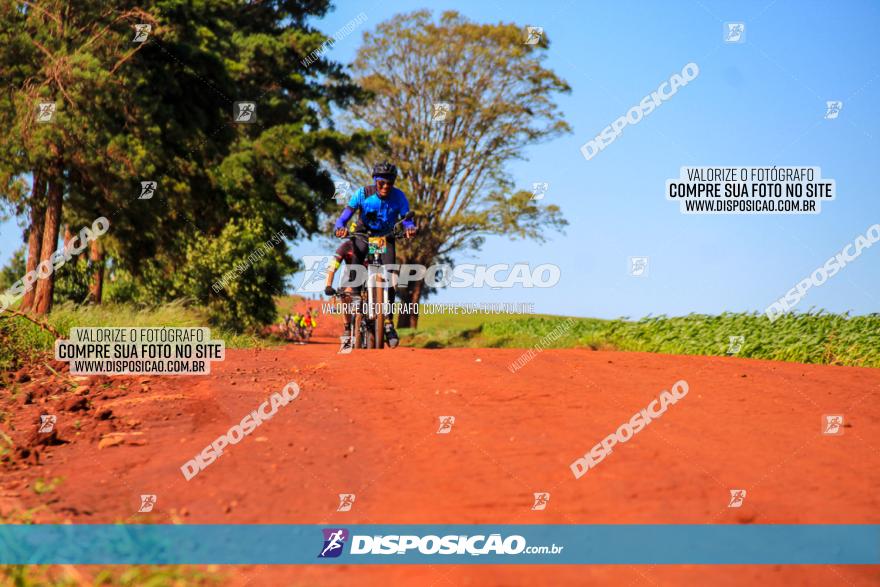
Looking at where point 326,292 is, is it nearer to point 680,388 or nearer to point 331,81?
point 680,388

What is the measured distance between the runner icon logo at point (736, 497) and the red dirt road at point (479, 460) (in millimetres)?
38

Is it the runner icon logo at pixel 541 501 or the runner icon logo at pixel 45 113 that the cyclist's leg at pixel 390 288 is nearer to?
the runner icon logo at pixel 541 501

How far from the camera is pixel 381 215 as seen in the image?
12.1 m

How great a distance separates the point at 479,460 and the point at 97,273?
1816cm

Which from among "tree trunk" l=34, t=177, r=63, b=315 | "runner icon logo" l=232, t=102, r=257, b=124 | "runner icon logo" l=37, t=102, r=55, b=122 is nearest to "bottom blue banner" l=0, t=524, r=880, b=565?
"runner icon logo" l=37, t=102, r=55, b=122

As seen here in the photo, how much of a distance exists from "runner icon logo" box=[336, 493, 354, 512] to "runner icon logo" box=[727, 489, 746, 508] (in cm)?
222

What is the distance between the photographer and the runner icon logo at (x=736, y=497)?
4.69 metres

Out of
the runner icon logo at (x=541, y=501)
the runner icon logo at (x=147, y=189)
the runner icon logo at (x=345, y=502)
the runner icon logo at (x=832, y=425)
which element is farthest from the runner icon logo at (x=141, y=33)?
the runner icon logo at (x=541, y=501)

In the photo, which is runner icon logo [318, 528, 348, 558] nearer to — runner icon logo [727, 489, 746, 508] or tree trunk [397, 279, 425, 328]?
runner icon logo [727, 489, 746, 508]

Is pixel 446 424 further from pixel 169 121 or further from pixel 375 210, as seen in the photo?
pixel 169 121

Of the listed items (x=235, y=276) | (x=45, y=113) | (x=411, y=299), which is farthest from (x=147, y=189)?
(x=411, y=299)

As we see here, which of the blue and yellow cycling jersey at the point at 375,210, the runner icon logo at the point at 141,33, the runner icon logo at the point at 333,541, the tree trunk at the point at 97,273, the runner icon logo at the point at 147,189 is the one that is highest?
the runner icon logo at the point at 141,33

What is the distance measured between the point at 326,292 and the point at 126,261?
10937 mm

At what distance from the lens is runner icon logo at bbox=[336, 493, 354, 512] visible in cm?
462
